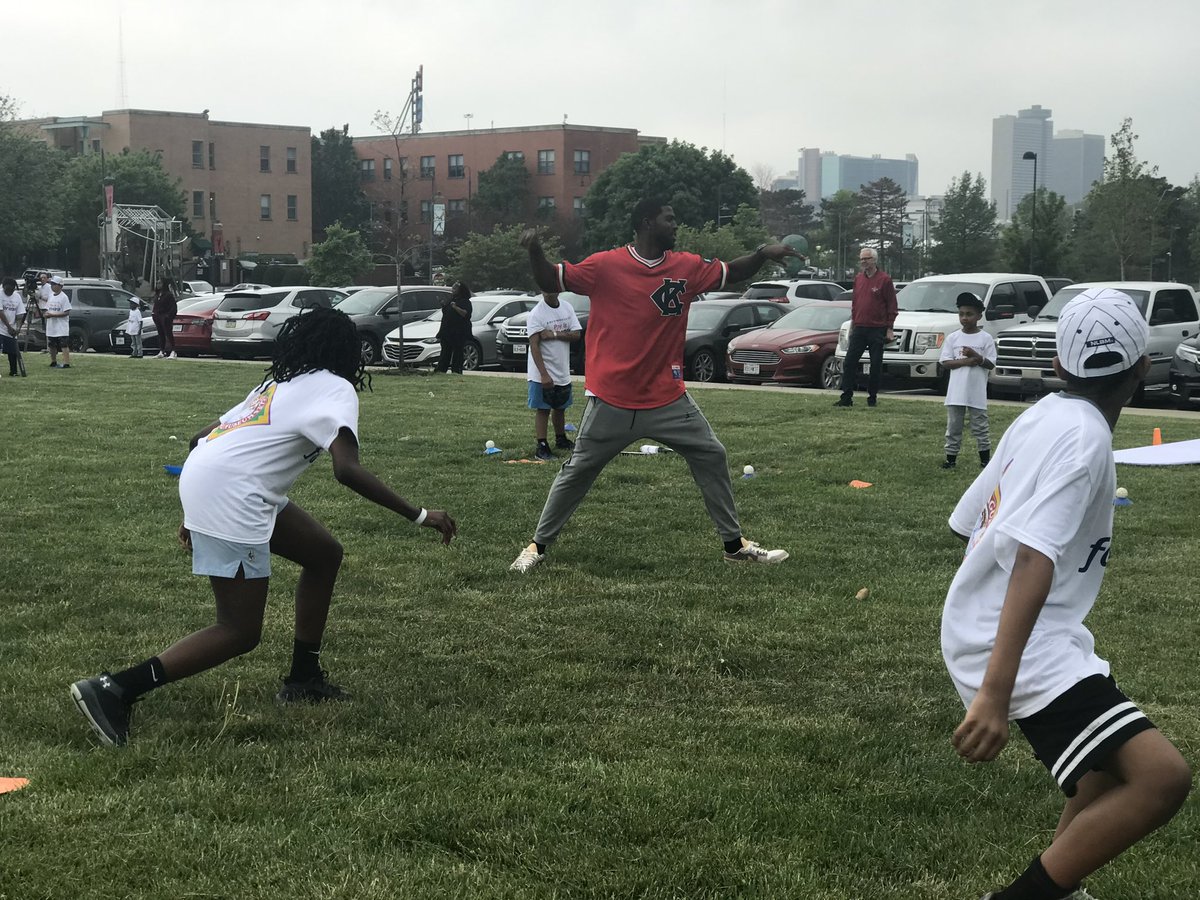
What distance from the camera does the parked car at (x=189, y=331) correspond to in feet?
94.2

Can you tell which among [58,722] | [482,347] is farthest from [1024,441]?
[482,347]

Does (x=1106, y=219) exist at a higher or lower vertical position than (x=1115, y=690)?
higher

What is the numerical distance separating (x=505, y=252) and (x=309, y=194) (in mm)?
41187

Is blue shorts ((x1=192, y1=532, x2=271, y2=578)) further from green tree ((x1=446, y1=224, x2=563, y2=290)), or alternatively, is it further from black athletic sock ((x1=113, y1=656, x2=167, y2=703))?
green tree ((x1=446, y1=224, x2=563, y2=290))

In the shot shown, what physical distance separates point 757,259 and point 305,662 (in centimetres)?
362

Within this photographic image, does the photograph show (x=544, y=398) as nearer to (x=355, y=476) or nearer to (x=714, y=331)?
(x=355, y=476)

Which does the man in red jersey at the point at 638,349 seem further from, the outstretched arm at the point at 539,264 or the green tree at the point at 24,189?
the green tree at the point at 24,189

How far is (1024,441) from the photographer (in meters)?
3.08

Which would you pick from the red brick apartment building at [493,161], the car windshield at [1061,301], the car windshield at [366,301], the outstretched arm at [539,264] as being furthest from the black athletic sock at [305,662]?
the red brick apartment building at [493,161]

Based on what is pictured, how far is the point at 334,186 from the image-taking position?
93.4 meters

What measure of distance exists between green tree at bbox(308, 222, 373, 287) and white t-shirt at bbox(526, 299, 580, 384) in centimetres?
4238

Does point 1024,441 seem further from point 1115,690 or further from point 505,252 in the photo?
point 505,252

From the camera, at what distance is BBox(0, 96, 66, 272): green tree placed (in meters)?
60.8

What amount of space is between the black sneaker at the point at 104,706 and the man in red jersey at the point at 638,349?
3067 mm
